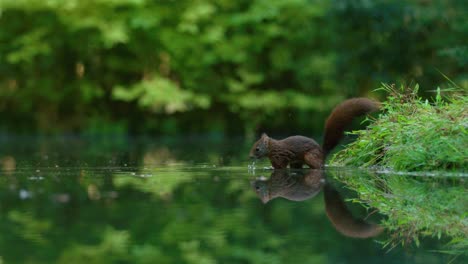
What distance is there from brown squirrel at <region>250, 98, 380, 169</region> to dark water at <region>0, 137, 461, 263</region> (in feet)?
1.55

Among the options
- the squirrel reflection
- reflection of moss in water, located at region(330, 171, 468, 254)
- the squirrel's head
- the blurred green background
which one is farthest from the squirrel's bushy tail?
the blurred green background

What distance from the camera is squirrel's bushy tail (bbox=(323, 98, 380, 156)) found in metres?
8.41

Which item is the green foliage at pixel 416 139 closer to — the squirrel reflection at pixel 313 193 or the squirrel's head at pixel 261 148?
the squirrel reflection at pixel 313 193

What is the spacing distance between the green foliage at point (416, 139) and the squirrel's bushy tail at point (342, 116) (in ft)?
0.75

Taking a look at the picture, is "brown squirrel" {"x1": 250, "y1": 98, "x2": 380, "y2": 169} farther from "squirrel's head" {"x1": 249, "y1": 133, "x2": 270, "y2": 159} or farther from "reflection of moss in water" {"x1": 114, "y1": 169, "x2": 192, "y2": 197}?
"reflection of moss in water" {"x1": 114, "y1": 169, "x2": 192, "y2": 197}

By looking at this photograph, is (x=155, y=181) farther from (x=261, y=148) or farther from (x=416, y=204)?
(x=416, y=204)

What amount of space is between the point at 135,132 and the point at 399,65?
768cm

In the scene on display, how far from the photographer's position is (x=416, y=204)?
510 cm

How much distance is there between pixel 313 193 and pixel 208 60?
1693cm

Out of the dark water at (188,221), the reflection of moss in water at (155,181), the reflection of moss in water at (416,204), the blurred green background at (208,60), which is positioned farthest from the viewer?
the blurred green background at (208,60)

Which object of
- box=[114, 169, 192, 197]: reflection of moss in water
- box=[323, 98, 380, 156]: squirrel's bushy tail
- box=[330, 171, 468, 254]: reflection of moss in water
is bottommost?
box=[330, 171, 468, 254]: reflection of moss in water

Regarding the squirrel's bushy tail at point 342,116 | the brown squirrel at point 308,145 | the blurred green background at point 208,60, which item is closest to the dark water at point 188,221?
the brown squirrel at point 308,145

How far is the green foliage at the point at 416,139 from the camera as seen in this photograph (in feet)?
23.6

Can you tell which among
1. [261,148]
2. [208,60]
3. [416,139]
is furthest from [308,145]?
[208,60]
